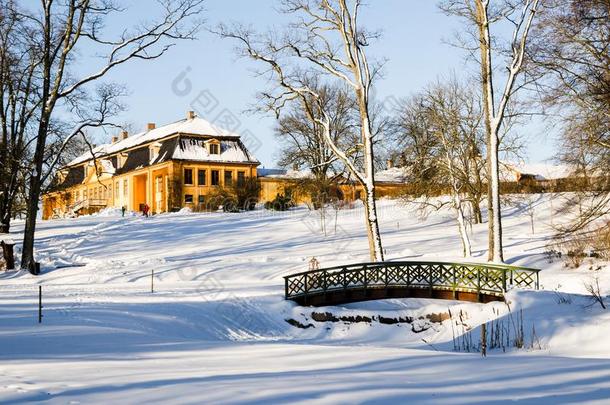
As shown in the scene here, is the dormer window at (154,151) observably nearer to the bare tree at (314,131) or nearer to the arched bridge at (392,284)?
the bare tree at (314,131)

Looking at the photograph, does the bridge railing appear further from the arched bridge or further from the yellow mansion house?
the yellow mansion house

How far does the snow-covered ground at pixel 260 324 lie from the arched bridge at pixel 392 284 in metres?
0.56

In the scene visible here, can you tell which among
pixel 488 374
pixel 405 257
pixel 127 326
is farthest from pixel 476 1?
pixel 488 374

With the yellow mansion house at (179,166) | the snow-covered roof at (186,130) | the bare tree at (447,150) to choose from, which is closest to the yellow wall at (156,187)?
the yellow mansion house at (179,166)

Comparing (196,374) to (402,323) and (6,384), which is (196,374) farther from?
(402,323)

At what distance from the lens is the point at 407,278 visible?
22109 millimetres

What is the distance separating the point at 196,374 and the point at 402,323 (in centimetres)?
1387

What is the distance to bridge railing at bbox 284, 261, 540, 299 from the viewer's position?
2117cm

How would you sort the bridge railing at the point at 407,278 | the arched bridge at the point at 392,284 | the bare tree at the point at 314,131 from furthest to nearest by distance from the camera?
the bare tree at the point at 314,131 < the arched bridge at the point at 392,284 < the bridge railing at the point at 407,278

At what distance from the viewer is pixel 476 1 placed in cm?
2300

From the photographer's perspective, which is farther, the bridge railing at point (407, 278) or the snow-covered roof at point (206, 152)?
the snow-covered roof at point (206, 152)

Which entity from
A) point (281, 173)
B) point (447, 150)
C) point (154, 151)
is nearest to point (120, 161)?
point (154, 151)

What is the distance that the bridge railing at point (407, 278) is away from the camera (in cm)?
2117

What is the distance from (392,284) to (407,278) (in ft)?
1.88
